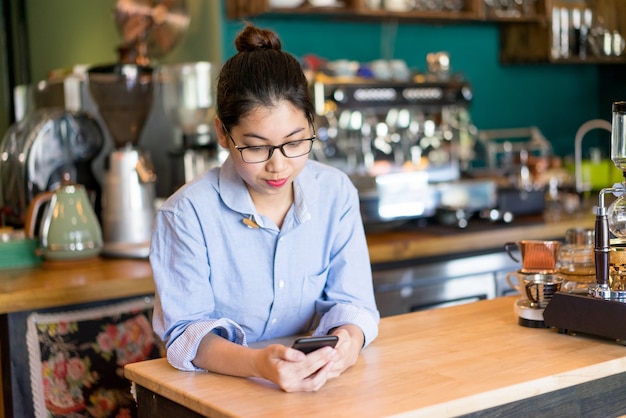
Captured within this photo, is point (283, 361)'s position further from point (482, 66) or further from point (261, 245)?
point (482, 66)

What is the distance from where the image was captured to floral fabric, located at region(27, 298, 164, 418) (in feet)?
8.82

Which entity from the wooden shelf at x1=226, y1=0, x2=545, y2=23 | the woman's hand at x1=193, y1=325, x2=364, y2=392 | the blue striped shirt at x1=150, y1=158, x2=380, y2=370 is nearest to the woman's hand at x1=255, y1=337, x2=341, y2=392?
the woman's hand at x1=193, y1=325, x2=364, y2=392

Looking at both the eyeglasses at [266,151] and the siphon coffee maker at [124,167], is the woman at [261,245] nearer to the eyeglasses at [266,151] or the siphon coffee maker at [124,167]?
the eyeglasses at [266,151]

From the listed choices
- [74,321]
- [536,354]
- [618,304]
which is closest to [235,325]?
[536,354]

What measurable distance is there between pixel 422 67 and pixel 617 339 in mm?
3533

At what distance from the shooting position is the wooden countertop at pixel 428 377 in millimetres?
1530

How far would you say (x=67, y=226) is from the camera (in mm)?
3082

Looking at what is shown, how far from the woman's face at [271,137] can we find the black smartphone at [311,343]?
13.3 inches

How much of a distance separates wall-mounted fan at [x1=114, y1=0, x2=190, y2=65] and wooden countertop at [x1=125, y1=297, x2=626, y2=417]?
2812 millimetres

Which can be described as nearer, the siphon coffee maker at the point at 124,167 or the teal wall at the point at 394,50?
the siphon coffee maker at the point at 124,167

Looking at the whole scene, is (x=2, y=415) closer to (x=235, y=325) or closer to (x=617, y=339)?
(x=235, y=325)

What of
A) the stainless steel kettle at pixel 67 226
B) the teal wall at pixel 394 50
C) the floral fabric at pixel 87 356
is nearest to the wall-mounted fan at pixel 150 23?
the teal wall at pixel 394 50

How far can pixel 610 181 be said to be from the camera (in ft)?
17.3

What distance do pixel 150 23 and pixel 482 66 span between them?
2.06m
